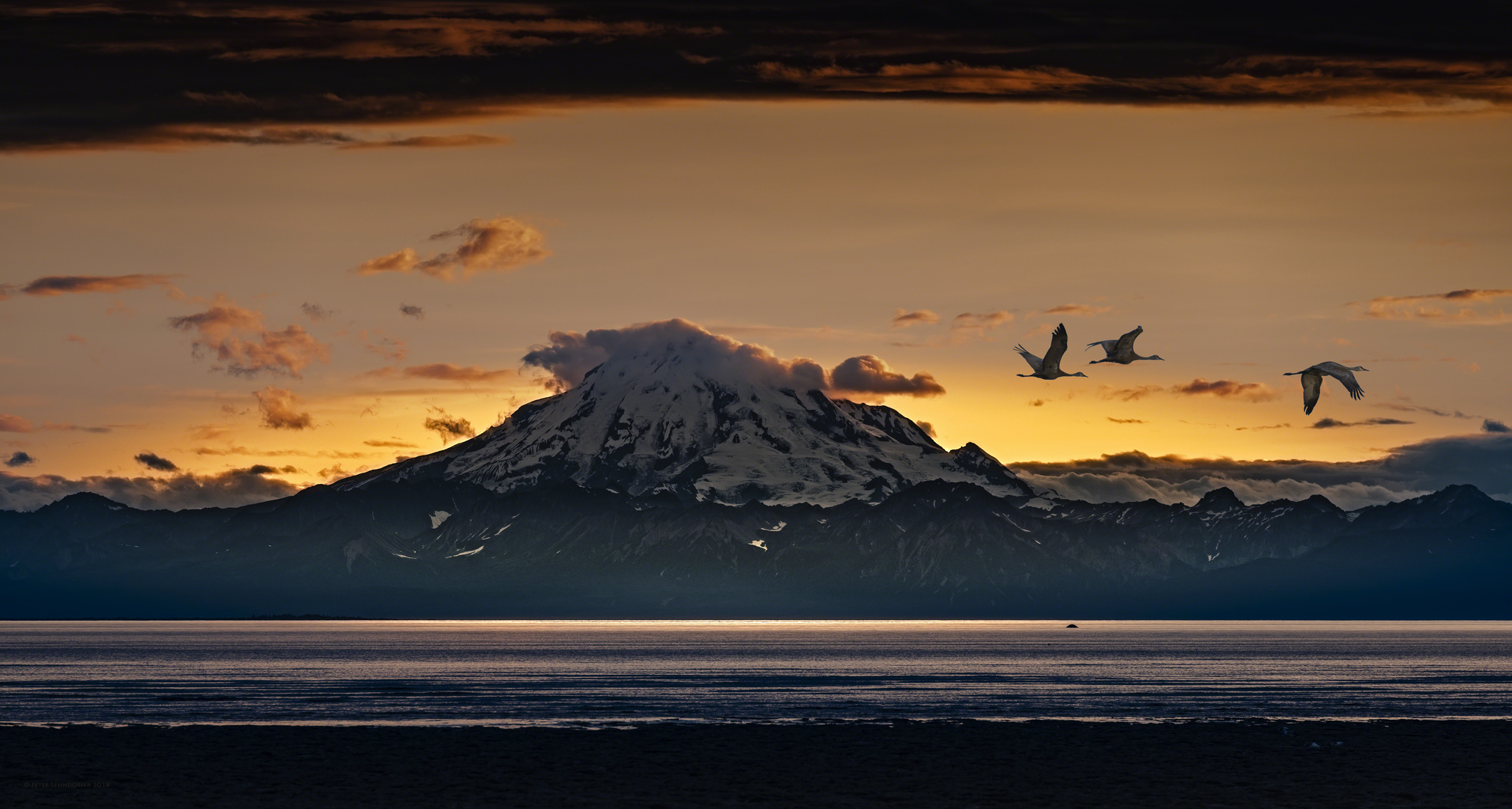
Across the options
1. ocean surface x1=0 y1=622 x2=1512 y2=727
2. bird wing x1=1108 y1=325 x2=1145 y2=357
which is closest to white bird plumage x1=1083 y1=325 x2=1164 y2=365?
bird wing x1=1108 y1=325 x2=1145 y2=357

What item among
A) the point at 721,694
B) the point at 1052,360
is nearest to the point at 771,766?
the point at 1052,360

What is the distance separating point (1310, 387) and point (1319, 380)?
2.48 ft

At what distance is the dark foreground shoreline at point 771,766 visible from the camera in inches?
2363

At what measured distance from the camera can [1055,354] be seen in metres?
77.8

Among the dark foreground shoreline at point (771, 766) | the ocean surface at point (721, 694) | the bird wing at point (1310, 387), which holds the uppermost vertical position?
the bird wing at point (1310, 387)

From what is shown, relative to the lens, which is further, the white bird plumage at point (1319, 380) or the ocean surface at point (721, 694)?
the ocean surface at point (721, 694)

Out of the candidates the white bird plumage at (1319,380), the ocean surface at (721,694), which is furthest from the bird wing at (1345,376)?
the ocean surface at (721,694)

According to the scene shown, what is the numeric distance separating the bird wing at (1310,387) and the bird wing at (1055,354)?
18423mm

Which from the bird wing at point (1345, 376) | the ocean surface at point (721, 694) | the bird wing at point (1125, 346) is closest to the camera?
the bird wing at point (1345, 376)

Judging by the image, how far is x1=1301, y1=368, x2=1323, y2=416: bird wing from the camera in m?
57.5

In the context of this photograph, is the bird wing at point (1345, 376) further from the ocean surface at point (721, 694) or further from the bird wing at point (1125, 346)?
the ocean surface at point (721, 694)

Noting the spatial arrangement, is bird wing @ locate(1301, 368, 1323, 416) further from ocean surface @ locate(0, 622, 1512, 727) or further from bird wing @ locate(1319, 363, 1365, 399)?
ocean surface @ locate(0, 622, 1512, 727)

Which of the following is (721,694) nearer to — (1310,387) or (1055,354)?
(1055,354)

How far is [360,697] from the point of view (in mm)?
119812
